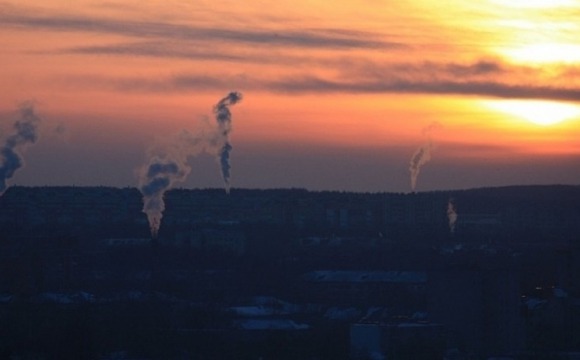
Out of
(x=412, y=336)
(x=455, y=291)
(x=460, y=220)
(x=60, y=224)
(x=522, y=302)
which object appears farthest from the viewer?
(x=460, y=220)

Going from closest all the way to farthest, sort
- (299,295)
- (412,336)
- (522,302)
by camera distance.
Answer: (412,336)
(522,302)
(299,295)

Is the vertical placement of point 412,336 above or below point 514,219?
below

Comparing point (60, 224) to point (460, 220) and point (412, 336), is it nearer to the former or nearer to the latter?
point (460, 220)

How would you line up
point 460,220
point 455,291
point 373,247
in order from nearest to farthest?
point 455,291
point 373,247
point 460,220

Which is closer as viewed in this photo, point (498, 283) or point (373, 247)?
point (498, 283)

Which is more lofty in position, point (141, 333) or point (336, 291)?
point (336, 291)

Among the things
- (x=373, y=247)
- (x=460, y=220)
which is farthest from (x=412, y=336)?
(x=460, y=220)

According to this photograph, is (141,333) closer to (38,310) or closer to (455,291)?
(38,310)

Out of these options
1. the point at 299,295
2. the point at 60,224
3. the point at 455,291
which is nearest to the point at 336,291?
the point at 299,295

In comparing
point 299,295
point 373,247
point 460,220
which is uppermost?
point 460,220
